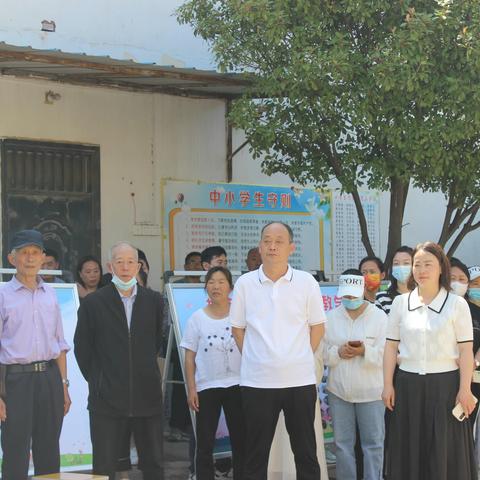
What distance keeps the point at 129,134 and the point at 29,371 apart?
502 cm

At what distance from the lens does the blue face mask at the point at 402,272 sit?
715 centimetres

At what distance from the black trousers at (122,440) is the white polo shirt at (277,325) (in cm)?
73

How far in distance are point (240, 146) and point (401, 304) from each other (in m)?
5.42

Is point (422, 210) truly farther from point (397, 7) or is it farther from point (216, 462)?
point (216, 462)

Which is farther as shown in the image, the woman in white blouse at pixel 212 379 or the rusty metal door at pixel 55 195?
the rusty metal door at pixel 55 195

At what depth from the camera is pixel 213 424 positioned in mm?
6574

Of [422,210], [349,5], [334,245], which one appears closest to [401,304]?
[349,5]

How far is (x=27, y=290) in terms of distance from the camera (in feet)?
18.7

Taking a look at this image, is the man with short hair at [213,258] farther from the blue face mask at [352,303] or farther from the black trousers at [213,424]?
the black trousers at [213,424]

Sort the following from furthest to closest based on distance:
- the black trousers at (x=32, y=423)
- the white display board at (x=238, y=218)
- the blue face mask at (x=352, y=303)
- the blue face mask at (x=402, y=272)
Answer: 1. the white display board at (x=238, y=218)
2. the blue face mask at (x=402, y=272)
3. the blue face mask at (x=352, y=303)
4. the black trousers at (x=32, y=423)

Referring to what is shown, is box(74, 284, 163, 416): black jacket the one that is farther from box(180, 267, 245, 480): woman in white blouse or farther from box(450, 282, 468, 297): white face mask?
box(450, 282, 468, 297): white face mask

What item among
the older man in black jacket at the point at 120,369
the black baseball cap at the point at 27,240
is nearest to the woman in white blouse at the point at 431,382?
the older man in black jacket at the point at 120,369

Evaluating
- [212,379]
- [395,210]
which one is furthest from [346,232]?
[212,379]

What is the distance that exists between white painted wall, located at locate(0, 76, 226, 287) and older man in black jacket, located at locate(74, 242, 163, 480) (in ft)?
12.8
